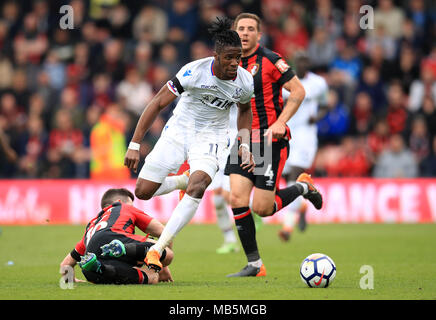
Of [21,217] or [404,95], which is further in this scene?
[404,95]

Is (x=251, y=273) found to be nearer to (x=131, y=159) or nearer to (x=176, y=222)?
(x=176, y=222)

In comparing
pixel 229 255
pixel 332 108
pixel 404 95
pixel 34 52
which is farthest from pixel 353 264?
pixel 34 52

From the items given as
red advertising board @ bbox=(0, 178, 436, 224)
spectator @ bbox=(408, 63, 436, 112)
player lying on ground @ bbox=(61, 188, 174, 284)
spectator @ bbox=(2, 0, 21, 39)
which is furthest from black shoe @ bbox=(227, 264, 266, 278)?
spectator @ bbox=(2, 0, 21, 39)

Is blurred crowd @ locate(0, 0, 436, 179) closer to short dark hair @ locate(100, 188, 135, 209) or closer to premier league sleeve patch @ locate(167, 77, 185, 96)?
short dark hair @ locate(100, 188, 135, 209)

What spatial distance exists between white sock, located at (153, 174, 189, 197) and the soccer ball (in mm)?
1927

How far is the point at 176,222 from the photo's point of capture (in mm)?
7137

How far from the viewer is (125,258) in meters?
6.90

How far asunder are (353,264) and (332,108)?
29.3 ft

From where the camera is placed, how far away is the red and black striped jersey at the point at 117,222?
704 centimetres

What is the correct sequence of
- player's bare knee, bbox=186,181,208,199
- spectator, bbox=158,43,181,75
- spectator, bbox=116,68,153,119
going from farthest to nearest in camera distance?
spectator, bbox=158,43,181,75 < spectator, bbox=116,68,153,119 < player's bare knee, bbox=186,181,208,199

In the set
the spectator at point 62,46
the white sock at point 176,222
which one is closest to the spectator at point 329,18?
the spectator at point 62,46

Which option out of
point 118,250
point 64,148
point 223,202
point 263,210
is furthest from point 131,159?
point 64,148

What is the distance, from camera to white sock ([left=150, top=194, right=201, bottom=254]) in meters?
6.95
